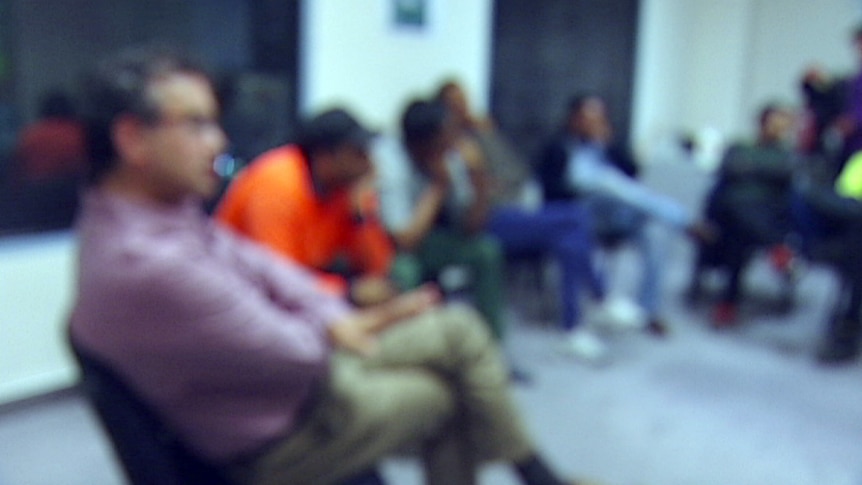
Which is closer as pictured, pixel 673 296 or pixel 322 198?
pixel 322 198

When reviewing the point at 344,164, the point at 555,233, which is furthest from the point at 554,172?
the point at 344,164

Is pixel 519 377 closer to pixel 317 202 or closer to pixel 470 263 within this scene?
pixel 470 263

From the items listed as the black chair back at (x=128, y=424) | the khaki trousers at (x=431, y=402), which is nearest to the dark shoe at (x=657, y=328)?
the khaki trousers at (x=431, y=402)

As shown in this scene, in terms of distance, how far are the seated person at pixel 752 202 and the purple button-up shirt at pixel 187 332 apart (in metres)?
3.11

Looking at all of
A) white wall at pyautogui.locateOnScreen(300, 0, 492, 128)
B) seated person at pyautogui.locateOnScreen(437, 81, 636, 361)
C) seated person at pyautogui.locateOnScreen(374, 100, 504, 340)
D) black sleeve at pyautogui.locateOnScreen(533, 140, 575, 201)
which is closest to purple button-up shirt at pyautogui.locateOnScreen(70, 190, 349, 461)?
seated person at pyautogui.locateOnScreen(374, 100, 504, 340)

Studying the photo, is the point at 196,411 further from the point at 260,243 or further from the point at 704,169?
the point at 704,169

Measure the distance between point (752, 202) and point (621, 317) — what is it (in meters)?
0.88

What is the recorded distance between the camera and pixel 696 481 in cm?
252

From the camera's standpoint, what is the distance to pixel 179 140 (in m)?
1.46

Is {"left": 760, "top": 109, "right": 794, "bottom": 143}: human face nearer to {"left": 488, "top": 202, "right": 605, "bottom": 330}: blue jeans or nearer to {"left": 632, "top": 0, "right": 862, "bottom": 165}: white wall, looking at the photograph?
{"left": 488, "top": 202, "right": 605, "bottom": 330}: blue jeans

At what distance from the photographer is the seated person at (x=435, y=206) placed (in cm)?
301

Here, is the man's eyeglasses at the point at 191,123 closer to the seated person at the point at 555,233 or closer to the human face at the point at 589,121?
the seated person at the point at 555,233

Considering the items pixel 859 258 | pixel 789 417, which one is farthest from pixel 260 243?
pixel 859 258

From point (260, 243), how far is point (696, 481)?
4.79 ft
